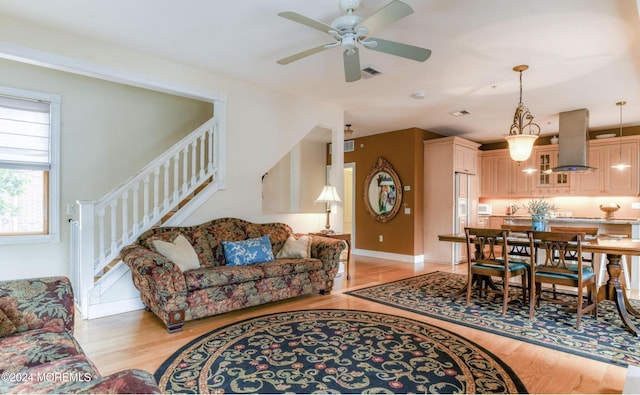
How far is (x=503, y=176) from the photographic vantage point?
784 centimetres

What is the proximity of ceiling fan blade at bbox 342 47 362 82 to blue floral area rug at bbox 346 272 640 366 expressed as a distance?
8.13ft

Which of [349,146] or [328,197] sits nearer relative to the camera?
[328,197]

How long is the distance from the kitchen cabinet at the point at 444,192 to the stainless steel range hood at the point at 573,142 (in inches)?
68.2

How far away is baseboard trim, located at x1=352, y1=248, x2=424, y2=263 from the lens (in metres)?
6.89

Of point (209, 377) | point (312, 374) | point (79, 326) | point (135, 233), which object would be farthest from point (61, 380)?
point (135, 233)

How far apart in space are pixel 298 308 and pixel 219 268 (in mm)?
946

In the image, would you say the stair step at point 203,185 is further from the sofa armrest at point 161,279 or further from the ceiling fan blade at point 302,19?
the ceiling fan blade at point 302,19

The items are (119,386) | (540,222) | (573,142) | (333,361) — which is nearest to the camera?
(119,386)

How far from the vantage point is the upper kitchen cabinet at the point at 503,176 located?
24.8ft

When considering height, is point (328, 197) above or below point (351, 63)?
below

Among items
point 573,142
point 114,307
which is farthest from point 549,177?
point 114,307

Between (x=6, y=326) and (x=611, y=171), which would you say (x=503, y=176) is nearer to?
(x=611, y=171)

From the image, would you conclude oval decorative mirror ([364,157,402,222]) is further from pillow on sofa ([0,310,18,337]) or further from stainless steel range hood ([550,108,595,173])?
pillow on sofa ([0,310,18,337])

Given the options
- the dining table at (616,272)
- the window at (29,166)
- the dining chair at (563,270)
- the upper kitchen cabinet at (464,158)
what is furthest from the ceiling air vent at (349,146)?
the window at (29,166)
